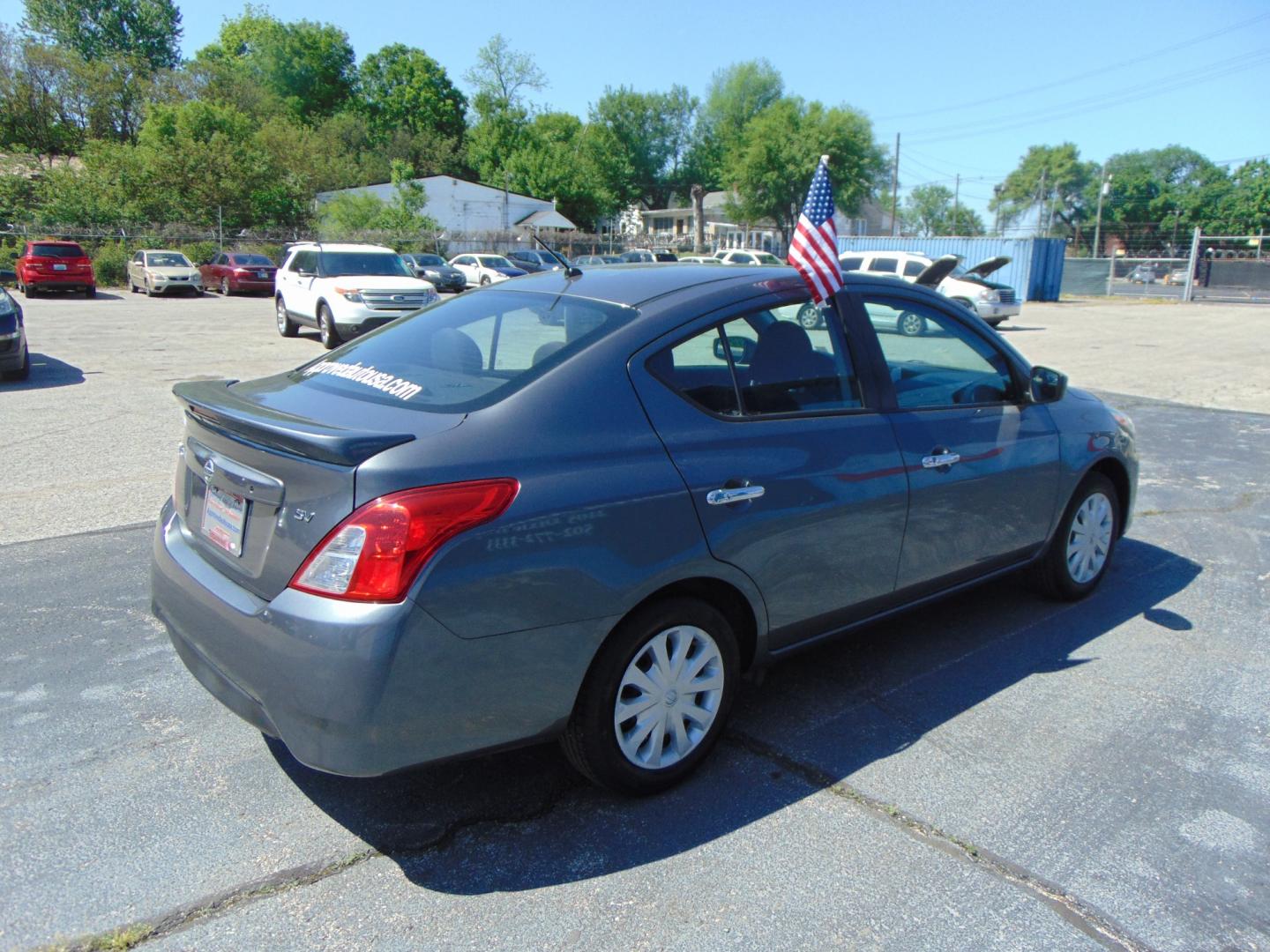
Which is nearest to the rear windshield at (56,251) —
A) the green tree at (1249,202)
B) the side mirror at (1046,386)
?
the side mirror at (1046,386)

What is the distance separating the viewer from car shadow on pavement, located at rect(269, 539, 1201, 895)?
277cm

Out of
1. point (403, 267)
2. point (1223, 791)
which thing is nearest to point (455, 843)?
point (1223, 791)

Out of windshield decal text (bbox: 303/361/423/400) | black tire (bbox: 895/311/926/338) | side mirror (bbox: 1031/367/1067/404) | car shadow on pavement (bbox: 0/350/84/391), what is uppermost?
black tire (bbox: 895/311/926/338)

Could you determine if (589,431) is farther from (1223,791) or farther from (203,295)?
(203,295)

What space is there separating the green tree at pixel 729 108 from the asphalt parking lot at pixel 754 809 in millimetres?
90216

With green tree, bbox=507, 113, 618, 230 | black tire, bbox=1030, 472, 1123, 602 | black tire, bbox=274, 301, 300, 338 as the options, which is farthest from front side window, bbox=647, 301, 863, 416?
green tree, bbox=507, 113, 618, 230

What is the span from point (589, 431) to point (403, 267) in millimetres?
16450

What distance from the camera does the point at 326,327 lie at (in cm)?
1670

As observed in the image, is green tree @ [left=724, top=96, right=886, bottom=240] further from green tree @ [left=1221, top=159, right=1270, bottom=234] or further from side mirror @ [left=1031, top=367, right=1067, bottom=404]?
side mirror @ [left=1031, top=367, right=1067, bottom=404]

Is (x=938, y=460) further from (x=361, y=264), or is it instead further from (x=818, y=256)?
(x=361, y=264)

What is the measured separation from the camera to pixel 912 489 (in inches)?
144

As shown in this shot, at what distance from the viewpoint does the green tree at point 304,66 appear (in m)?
85.4

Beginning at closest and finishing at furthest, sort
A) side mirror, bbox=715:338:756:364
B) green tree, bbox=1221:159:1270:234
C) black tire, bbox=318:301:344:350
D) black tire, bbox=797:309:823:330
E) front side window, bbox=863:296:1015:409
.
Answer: side mirror, bbox=715:338:756:364 → black tire, bbox=797:309:823:330 → front side window, bbox=863:296:1015:409 → black tire, bbox=318:301:344:350 → green tree, bbox=1221:159:1270:234

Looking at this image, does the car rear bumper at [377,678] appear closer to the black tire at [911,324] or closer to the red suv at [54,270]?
the black tire at [911,324]
